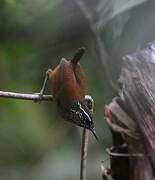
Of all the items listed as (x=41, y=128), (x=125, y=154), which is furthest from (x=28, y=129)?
(x=125, y=154)

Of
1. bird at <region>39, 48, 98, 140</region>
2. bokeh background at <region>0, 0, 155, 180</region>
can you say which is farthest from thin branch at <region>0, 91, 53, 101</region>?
bokeh background at <region>0, 0, 155, 180</region>

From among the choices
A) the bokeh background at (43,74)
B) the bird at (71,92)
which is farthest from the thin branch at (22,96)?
the bokeh background at (43,74)

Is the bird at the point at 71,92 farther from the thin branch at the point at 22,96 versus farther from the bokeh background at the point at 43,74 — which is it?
the bokeh background at the point at 43,74

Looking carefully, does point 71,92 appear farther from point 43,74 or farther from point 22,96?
point 43,74

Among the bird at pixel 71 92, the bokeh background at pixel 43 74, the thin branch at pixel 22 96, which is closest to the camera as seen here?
the thin branch at pixel 22 96

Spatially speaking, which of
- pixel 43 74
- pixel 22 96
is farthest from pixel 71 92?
pixel 43 74

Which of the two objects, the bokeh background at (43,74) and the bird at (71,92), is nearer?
the bird at (71,92)
